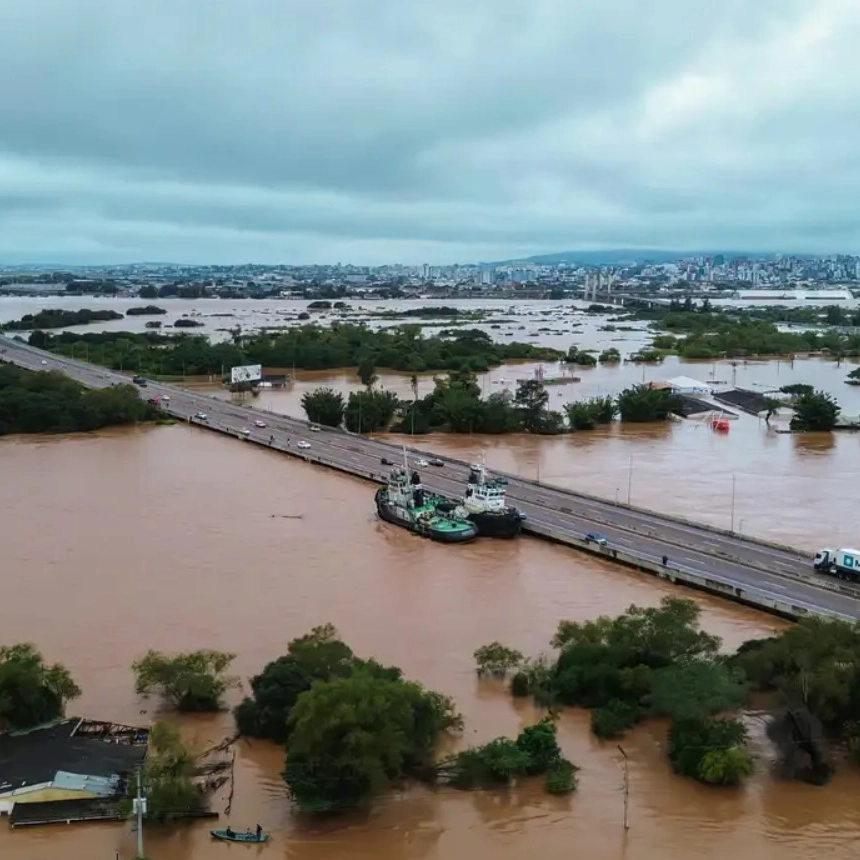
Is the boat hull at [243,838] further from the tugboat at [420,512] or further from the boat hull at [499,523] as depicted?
the boat hull at [499,523]

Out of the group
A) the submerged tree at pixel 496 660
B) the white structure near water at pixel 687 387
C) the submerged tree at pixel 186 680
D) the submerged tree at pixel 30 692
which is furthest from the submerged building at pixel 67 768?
the white structure near water at pixel 687 387

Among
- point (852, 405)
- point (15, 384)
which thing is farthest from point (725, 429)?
point (15, 384)

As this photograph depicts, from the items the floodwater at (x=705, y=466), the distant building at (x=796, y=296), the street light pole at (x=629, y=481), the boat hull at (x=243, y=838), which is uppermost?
the distant building at (x=796, y=296)

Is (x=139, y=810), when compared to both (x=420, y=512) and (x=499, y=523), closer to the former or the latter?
(x=499, y=523)

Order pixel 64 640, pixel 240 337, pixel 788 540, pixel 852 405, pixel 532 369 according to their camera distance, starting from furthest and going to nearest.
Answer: pixel 240 337 → pixel 532 369 → pixel 852 405 → pixel 788 540 → pixel 64 640

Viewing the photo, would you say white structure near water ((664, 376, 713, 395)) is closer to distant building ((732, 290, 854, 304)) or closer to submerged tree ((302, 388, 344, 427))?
submerged tree ((302, 388, 344, 427))

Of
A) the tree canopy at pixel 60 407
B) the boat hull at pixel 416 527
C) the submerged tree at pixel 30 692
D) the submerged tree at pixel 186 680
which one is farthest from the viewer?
the tree canopy at pixel 60 407

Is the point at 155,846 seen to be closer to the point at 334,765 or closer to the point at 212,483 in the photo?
the point at 334,765

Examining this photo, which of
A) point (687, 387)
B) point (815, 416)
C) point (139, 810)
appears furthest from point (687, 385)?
point (139, 810)
